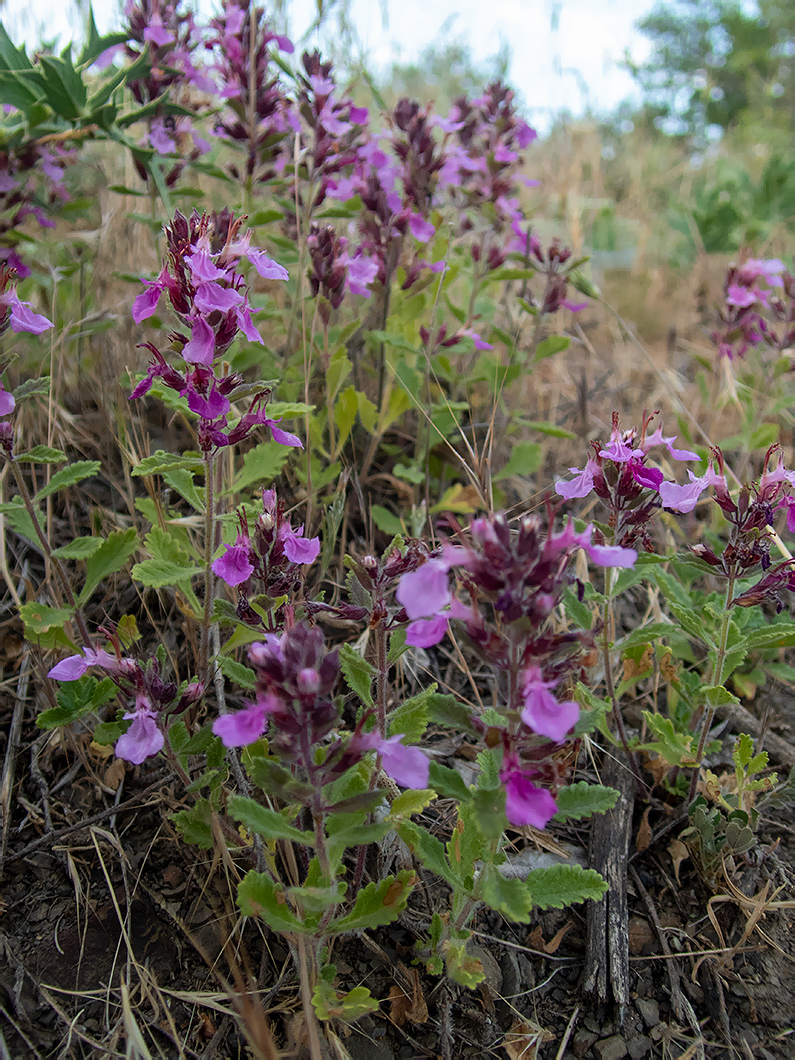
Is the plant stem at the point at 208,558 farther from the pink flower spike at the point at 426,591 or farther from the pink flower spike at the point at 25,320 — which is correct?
the pink flower spike at the point at 426,591

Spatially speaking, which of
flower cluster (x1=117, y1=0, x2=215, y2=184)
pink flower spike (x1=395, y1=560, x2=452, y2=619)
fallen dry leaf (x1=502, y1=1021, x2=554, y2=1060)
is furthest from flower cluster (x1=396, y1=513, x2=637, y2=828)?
flower cluster (x1=117, y1=0, x2=215, y2=184)

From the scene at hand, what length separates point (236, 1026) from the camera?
1.56 metres

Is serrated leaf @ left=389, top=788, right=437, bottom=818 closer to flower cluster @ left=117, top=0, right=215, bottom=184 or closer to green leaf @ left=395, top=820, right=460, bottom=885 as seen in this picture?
green leaf @ left=395, top=820, right=460, bottom=885

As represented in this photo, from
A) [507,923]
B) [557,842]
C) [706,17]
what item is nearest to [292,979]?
[507,923]

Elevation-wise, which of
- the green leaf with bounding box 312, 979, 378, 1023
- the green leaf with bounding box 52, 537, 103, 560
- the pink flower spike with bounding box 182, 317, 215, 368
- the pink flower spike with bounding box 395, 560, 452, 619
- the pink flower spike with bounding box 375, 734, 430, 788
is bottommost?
the green leaf with bounding box 312, 979, 378, 1023

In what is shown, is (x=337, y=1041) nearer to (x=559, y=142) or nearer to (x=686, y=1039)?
(x=686, y=1039)

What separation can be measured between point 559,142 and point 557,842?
8.41 meters

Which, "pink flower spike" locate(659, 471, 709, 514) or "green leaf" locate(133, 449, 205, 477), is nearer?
"pink flower spike" locate(659, 471, 709, 514)

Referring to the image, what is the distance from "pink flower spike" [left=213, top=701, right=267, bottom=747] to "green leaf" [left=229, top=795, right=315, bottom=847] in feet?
0.60

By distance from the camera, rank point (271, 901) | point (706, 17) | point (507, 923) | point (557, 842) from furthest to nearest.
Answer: point (706, 17) → point (557, 842) → point (507, 923) → point (271, 901)

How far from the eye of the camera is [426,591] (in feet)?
3.81

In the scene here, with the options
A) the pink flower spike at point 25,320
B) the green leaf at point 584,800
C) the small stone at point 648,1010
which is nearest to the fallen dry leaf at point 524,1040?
the small stone at point 648,1010

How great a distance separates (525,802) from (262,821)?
0.50 metres

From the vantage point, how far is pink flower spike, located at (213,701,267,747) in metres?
1.15
